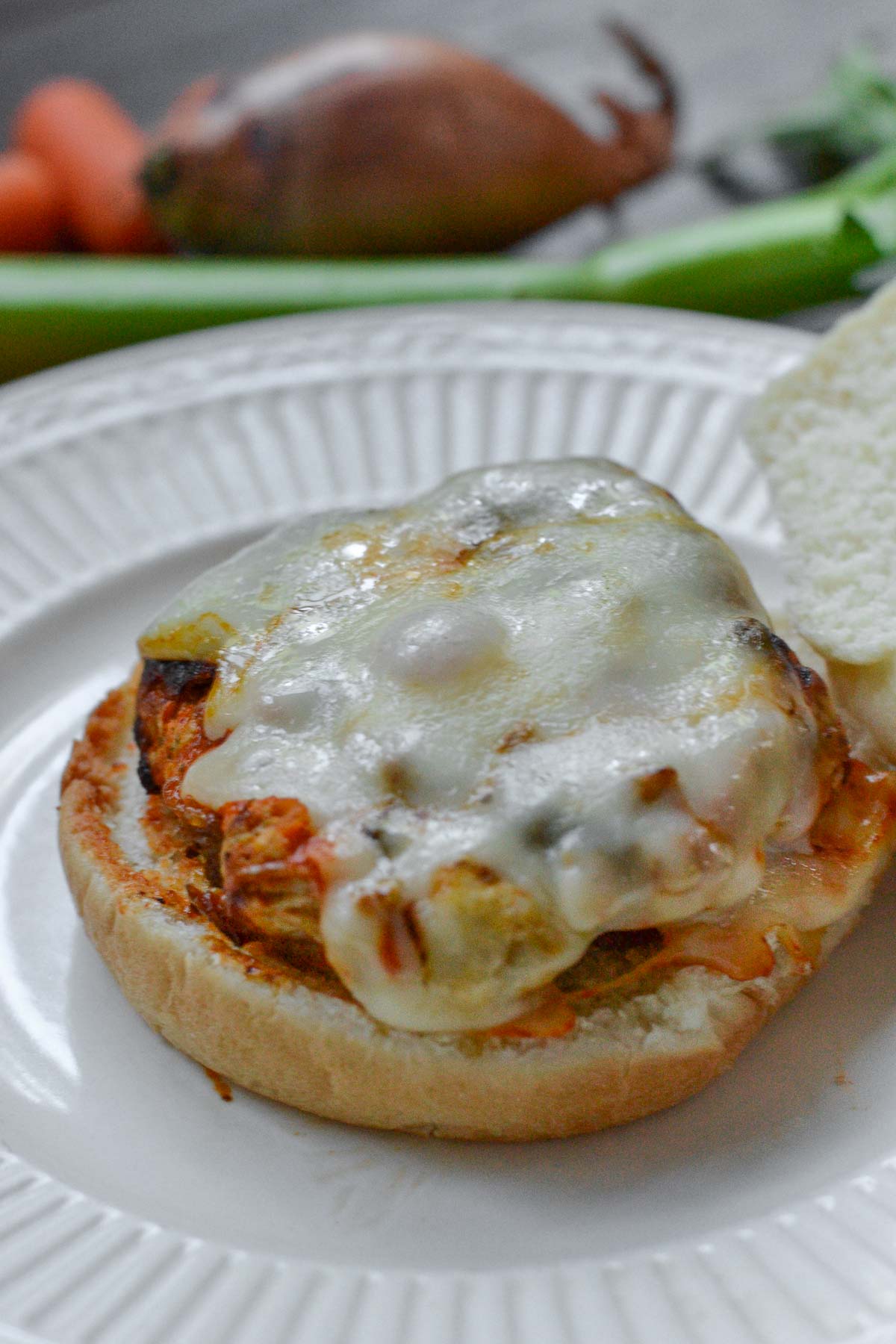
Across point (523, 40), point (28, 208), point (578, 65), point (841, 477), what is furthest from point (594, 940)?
point (523, 40)

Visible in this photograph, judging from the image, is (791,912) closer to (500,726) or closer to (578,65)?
(500,726)

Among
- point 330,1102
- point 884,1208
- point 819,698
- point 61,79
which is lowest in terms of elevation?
point 884,1208

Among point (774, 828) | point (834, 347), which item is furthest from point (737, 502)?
point (774, 828)

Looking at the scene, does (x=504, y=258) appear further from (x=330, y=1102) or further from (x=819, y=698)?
(x=330, y=1102)

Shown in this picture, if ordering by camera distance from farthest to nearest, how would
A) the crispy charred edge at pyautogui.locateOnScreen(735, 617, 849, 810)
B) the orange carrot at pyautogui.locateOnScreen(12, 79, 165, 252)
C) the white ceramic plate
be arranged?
the orange carrot at pyautogui.locateOnScreen(12, 79, 165, 252) < the crispy charred edge at pyautogui.locateOnScreen(735, 617, 849, 810) < the white ceramic plate

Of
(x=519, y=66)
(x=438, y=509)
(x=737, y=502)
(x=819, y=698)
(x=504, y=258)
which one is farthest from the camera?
(x=519, y=66)

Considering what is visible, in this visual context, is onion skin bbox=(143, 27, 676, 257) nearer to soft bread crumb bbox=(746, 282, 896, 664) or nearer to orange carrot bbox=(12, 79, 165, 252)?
orange carrot bbox=(12, 79, 165, 252)

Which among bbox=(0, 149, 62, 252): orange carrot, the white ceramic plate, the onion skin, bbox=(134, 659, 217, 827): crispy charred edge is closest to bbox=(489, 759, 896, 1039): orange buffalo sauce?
the white ceramic plate
